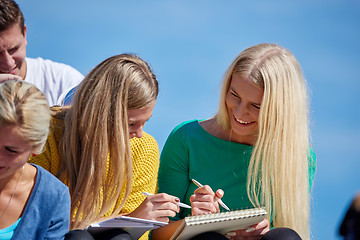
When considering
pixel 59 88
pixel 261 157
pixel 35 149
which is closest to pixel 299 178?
pixel 261 157

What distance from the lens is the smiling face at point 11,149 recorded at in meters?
1.98

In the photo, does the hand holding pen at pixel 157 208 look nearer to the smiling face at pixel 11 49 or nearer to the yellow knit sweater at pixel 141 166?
the yellow knit sweater at pixel 141 166

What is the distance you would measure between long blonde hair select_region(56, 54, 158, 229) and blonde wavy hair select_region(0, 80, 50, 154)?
1.56ft

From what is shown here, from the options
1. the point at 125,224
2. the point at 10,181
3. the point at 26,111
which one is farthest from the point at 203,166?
the point at 26,111

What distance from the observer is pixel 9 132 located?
1.98 m

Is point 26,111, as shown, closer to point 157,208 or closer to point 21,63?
point 157,208

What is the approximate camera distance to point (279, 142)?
2.97 meters

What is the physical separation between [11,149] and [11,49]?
56.9 inches

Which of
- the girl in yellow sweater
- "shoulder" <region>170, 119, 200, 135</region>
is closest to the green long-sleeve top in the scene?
"shoulder" <region>170, 119, 200, 135</region>

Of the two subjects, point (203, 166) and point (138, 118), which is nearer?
Result: point (138, 118)

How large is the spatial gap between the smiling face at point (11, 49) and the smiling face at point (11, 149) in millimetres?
1358

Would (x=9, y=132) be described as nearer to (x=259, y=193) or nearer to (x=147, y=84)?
(x=147, y=84)

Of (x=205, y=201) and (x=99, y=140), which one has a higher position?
(x=99, y=140)

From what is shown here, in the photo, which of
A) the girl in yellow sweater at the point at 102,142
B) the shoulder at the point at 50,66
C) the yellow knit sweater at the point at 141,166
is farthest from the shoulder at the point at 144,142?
the shoulder at the point at 50,66
